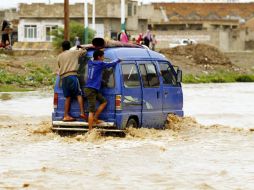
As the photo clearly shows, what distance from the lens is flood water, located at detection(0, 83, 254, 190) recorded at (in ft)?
44.1

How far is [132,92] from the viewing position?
18.6 meters

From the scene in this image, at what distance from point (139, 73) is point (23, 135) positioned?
100 inches

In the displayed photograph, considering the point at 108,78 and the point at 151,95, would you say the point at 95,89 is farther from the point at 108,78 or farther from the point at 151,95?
the point at 151,95

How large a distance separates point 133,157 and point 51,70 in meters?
29.5

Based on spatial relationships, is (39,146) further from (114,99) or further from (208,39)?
(208,39)

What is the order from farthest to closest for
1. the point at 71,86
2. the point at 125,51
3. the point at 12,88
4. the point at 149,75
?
1. the point at 12,88
2. the point at 149,75
3. the point at 125,51
4. the point at 71,86

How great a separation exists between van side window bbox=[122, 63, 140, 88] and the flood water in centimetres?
88

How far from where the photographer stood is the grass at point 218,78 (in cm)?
5012

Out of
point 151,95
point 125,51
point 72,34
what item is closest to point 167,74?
point 151,95

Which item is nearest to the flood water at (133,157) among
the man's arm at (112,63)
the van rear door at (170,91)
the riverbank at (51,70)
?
the van rear door at (170,91)

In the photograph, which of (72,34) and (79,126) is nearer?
(79,126)

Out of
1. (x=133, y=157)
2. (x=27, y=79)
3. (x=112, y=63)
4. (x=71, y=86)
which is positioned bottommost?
(x=27, y=79)

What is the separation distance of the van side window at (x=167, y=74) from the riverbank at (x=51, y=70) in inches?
692

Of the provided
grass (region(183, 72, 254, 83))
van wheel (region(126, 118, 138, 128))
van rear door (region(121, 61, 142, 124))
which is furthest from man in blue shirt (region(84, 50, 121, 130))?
grass (region(183, 72, 254, 83))
